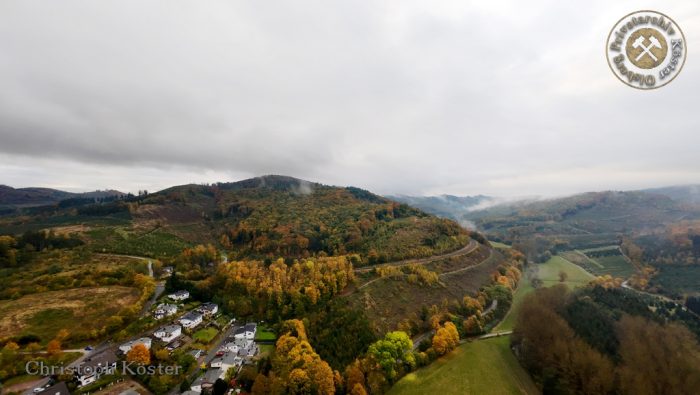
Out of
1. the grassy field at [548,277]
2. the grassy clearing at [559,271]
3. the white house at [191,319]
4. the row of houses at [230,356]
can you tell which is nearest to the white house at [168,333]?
the white house at [191,319]

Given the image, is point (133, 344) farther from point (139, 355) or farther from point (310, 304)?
point (310, 304)

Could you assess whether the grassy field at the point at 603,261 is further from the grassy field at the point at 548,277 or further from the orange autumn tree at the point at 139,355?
the orange autumn tree at the point at 139,355

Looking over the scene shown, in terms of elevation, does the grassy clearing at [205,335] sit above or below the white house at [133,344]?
below

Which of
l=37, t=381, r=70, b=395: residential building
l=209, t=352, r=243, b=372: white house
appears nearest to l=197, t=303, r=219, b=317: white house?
l=209, t=352, r=243, b=372: white house

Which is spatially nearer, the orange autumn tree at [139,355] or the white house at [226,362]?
the orange autumn tree at [139,355]

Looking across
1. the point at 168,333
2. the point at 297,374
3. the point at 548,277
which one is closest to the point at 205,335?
the point at 168,333

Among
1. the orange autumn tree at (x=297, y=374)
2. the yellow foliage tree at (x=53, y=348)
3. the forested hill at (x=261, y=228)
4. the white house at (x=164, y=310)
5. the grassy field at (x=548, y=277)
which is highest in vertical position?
the forested hill at (x=261, y=228)
